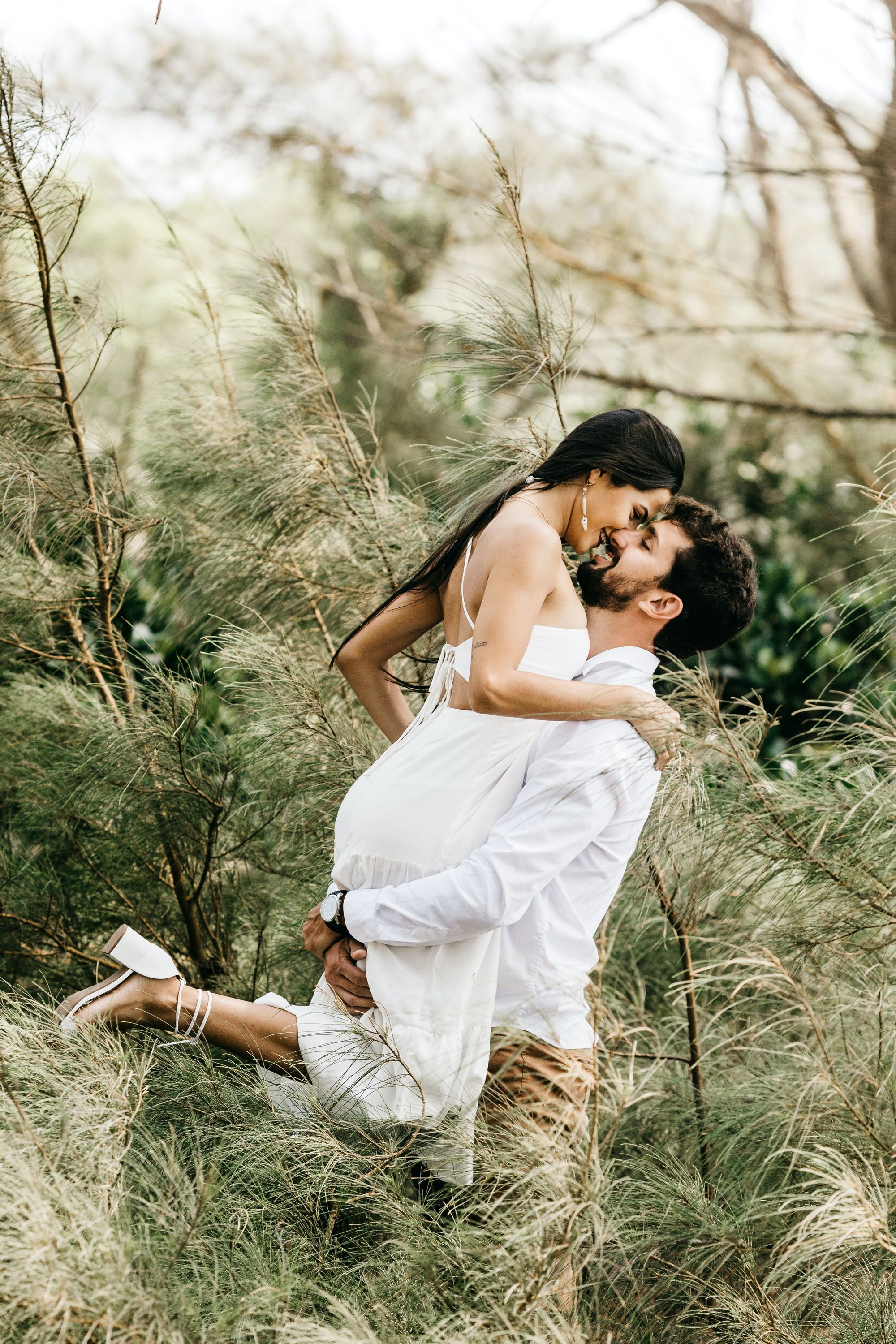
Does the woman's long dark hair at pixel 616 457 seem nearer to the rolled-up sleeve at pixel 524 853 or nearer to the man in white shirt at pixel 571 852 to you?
the man in white shirt at pixel 571 852

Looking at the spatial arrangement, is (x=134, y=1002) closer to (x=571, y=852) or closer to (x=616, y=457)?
(x=571, y=852)

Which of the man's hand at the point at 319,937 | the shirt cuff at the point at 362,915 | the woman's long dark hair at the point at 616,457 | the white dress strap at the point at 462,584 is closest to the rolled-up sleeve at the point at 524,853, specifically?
the shirt cuff at the point at 362,915

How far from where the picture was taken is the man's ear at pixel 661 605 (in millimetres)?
1758

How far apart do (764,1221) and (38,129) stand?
88.0 inches

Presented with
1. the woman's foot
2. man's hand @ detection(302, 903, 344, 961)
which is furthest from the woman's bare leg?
man's hand @ detection(302, 903, 344, 961)

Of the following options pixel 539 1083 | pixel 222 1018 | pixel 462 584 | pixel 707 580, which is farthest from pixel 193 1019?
pixel 707 580

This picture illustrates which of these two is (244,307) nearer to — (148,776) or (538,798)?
(148,776)

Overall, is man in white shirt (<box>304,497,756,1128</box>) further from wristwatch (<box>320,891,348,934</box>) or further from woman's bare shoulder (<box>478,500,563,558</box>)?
woman's bare shoulder (<box>478,500,563,558</box>)

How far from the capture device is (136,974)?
1.67m

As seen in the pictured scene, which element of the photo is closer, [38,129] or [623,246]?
[38,129]

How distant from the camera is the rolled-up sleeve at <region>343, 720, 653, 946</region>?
1.51 meters

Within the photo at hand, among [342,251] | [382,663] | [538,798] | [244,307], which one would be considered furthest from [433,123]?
[538,798]

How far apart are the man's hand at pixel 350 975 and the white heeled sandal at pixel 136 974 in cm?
19

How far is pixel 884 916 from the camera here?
5.48 feet
